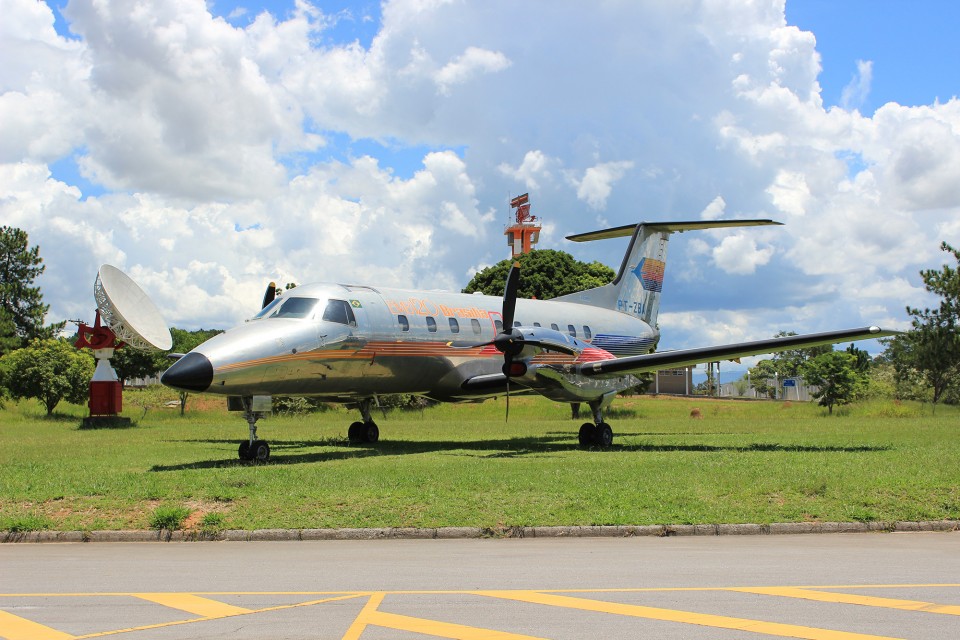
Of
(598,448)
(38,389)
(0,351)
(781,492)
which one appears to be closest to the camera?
(781,492)

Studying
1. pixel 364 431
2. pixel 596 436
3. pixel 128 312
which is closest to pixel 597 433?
pixel 596 436

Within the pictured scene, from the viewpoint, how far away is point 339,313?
21109 mm

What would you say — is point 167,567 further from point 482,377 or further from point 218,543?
point 482,377

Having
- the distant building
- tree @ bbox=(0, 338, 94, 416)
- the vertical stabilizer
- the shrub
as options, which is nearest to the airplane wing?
the vertical stabilizer

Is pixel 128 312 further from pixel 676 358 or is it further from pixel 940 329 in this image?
pixel 940 329

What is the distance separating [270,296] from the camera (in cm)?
2297

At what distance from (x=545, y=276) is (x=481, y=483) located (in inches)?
2256

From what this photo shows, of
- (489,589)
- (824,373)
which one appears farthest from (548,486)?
(824,373)

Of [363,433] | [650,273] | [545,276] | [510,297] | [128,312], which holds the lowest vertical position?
[363,433]

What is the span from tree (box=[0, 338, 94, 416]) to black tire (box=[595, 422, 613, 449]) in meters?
33.3

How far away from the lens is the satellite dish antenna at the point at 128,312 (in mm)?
33000

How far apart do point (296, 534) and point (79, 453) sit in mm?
11778

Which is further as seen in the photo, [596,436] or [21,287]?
[21,287]

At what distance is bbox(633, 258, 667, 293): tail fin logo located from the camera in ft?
105
